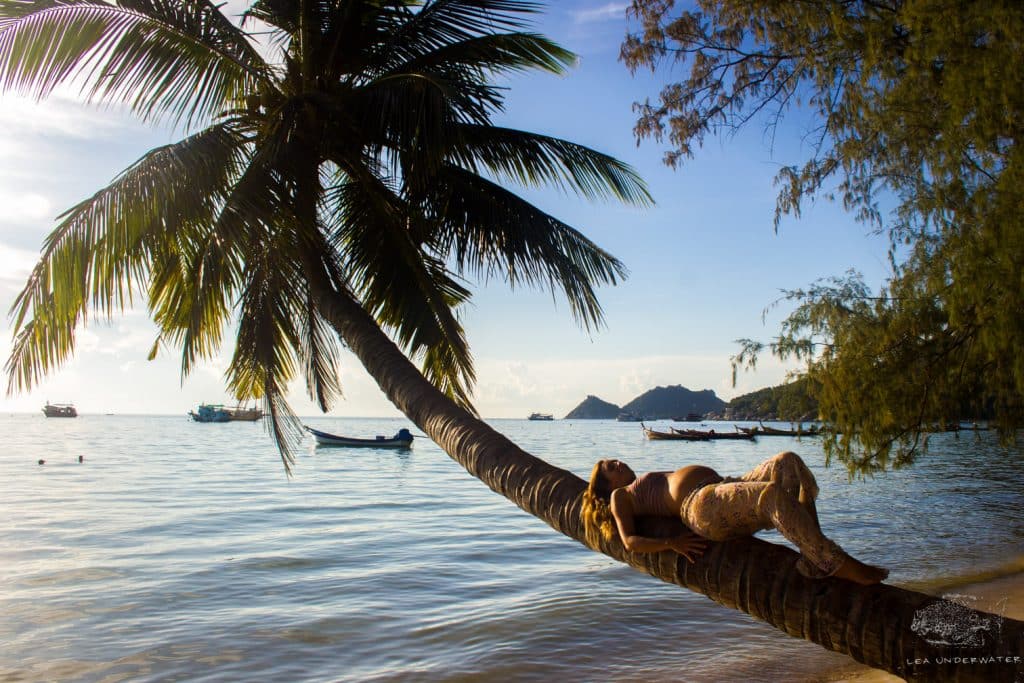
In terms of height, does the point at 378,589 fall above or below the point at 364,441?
above

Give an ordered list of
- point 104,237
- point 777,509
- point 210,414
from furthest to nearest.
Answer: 1. point 210,414
2. point 104,237
3. point 777,509

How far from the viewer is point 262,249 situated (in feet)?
19.8

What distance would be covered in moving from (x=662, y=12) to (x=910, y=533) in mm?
12197

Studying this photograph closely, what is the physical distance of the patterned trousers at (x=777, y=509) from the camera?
2.64 metres

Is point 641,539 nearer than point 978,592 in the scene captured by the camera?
Yes

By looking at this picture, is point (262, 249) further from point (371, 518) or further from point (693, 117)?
point (371, 518)

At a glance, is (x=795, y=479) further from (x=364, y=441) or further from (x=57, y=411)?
(x=57, y=411)

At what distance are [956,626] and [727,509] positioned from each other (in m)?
0.82

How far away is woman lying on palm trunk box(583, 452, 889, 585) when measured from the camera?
8.68 feet

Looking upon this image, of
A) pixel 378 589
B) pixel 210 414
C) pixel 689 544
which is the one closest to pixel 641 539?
pixel 689 544

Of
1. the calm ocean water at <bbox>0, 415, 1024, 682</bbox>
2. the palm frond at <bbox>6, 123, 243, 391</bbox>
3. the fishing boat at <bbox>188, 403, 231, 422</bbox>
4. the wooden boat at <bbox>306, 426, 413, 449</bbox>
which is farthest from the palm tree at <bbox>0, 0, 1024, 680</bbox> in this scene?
the fishing boat at <bbox>188, 403, 231, 422</bbox>

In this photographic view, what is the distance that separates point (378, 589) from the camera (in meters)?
11.4

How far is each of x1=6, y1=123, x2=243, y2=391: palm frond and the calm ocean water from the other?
389 cm

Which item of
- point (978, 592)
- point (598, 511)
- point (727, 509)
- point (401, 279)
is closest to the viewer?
point (727, 509)
